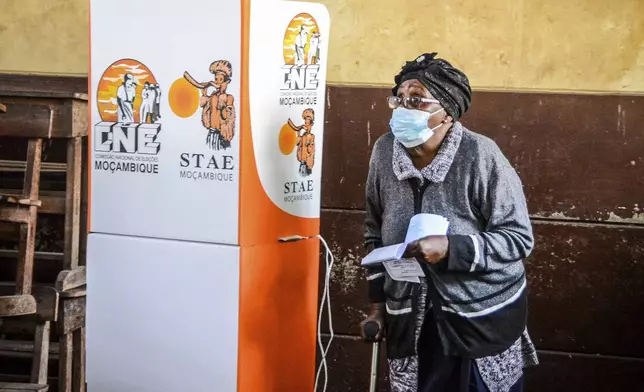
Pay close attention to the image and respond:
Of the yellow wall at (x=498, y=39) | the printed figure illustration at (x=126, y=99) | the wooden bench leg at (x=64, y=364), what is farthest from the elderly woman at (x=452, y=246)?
the wooden bench leg at (x=64, y=364)

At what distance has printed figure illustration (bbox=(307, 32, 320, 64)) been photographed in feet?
11.1

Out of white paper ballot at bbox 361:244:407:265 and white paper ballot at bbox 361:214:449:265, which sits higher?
white paper ballot at bbox 361:214:449:265

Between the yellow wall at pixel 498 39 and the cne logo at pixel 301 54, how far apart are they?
1144 mm

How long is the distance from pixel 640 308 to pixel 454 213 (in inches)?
71.7

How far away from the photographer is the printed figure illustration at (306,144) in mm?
3414

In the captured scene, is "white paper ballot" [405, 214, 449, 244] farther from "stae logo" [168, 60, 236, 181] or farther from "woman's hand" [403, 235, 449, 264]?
"stae logo" [168, 60, 236, 181]

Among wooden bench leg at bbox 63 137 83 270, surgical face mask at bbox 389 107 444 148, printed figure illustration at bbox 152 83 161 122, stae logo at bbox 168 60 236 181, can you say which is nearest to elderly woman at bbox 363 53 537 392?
surgical face mask at bbox 389 107 444 148

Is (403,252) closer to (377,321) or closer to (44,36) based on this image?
(377,321)

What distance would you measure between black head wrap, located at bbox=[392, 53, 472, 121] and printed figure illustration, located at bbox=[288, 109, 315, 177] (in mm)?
490

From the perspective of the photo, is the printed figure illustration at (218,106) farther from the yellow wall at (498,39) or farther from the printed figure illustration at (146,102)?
the yellow wall at (498,39)

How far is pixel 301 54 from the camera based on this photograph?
3.34 m

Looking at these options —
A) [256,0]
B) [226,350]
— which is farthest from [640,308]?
[256,0]

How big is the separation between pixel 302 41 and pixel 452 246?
94 cm

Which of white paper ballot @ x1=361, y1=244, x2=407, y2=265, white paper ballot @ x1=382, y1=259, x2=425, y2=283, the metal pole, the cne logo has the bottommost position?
the metal pole
